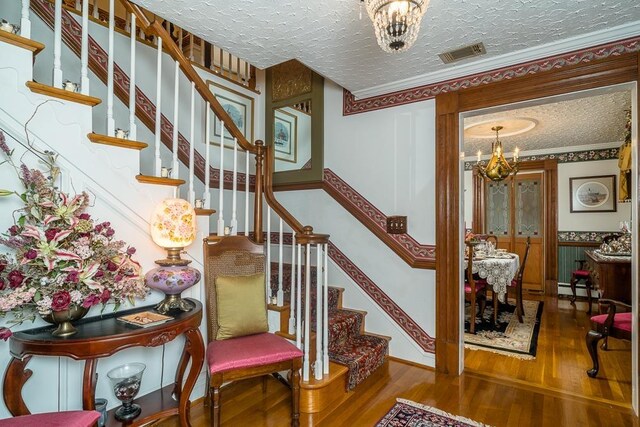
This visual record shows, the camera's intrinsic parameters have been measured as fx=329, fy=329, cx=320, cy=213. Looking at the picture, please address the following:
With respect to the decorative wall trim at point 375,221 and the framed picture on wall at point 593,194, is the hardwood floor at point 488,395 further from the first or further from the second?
the framed picture on wall at point 593,194

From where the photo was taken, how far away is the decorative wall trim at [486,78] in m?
2.31

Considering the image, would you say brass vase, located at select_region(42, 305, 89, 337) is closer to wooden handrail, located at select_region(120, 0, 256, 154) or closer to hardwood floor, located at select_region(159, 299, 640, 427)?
hardwood floor, located at select_region(159, 299, 640, 427)

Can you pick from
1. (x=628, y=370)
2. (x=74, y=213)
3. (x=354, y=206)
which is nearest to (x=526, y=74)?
(x=354, y=206)

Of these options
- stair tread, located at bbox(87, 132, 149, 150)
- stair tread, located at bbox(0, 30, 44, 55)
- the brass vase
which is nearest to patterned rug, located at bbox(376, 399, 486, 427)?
the brass vase

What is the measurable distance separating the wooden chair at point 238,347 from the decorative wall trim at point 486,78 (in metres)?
1.87

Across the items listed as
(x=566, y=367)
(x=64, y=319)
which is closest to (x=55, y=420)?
(x=64, y=319)

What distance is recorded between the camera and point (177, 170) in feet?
7.18

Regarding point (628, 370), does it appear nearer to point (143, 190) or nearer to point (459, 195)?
point (459, 195)

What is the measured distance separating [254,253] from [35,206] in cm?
135

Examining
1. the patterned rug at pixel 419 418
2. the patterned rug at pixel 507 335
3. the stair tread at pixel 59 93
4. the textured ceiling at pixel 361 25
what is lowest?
the patterned rug at pixel 507 335

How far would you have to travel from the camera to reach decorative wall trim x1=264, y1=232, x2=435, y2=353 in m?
2.99

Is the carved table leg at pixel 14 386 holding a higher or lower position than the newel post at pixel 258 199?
lower

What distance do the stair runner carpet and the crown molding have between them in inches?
82.0

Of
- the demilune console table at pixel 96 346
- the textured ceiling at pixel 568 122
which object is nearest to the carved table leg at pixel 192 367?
the demilune console table at pixel 96 346
